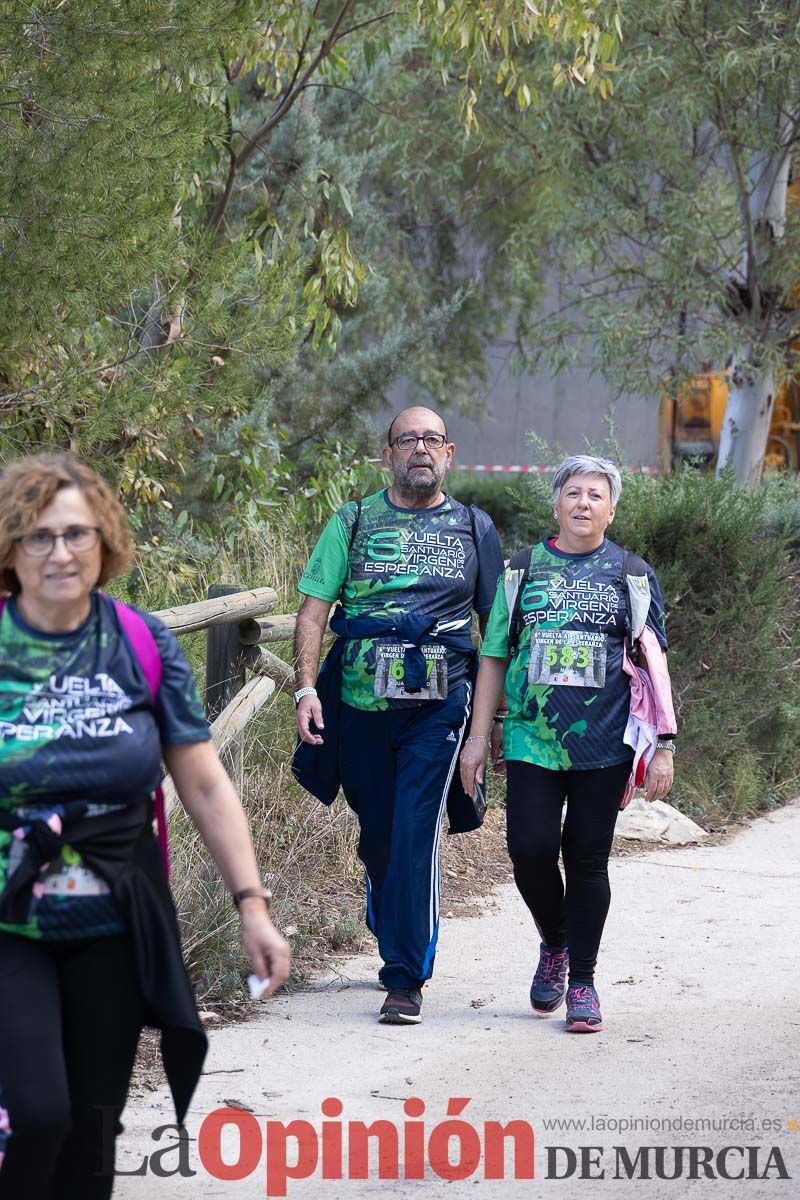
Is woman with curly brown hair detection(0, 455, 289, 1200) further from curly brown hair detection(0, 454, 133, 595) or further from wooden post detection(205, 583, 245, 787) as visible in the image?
wooden post detection(205, 583, 245, 787)

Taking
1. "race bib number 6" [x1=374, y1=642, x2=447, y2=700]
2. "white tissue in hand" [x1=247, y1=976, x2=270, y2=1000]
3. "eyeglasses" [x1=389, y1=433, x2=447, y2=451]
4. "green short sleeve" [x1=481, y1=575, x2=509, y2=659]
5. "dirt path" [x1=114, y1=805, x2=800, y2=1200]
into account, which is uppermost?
"eyeglasses" [x1=389, y1=433, x2=447, y2=451]

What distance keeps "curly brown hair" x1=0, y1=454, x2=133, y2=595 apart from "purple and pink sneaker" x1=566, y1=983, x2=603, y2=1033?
8.22ft

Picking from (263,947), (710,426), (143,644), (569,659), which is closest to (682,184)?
(710,426)

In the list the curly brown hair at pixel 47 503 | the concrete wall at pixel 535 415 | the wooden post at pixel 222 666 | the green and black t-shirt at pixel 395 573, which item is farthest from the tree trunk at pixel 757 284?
the concrete wall at pixel 535 415

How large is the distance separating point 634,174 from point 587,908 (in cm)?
1117

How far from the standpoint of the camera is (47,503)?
2.71 meters

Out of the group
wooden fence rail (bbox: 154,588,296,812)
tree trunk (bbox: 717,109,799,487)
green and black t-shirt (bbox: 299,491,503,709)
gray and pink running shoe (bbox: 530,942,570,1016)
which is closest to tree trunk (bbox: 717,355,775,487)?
tree trunk (bbox: 717,109,799,487)

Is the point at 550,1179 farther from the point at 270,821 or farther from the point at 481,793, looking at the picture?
the point at 270,821

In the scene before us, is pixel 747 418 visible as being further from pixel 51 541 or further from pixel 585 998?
pixel 51 541

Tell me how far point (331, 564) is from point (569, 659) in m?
0.88

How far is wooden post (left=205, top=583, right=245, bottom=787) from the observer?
5602 mm

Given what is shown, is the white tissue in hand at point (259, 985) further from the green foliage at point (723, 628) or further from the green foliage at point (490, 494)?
the green foliage at point (490, 494)

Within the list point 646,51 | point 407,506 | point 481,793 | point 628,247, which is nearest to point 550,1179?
point 481,793

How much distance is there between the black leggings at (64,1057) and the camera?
2508 mm
